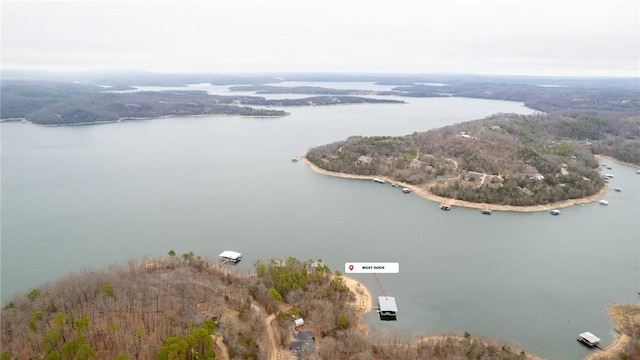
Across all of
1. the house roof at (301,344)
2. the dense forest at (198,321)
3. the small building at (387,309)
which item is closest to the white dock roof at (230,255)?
the dense forest at (198,321)

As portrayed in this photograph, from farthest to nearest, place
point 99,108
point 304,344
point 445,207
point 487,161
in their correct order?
point 99,108
point 487,161
point 445,207
point 304,344

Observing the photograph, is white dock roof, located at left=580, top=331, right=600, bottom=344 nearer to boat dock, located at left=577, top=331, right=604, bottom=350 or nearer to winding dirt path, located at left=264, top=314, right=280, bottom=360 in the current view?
boat dock, located at left=577, top=331, right=604, bottom=350

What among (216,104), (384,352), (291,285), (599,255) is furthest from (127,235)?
(216,104)

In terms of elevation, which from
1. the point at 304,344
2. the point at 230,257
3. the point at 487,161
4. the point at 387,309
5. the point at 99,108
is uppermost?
the point at 99,108

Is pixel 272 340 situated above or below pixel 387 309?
above

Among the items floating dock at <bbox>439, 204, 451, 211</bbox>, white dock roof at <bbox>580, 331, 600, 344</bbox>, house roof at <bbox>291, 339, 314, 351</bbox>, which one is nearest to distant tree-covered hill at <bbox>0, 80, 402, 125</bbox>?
floating dock at <bbox>439, 204, 451, 211</bbox>

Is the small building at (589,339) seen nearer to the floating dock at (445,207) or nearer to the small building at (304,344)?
the small building at (304,344)

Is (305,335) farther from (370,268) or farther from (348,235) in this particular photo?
(348,235)

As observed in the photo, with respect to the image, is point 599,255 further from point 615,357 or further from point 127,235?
point 127,235

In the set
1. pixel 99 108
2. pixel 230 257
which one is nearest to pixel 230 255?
pixel 230 257
